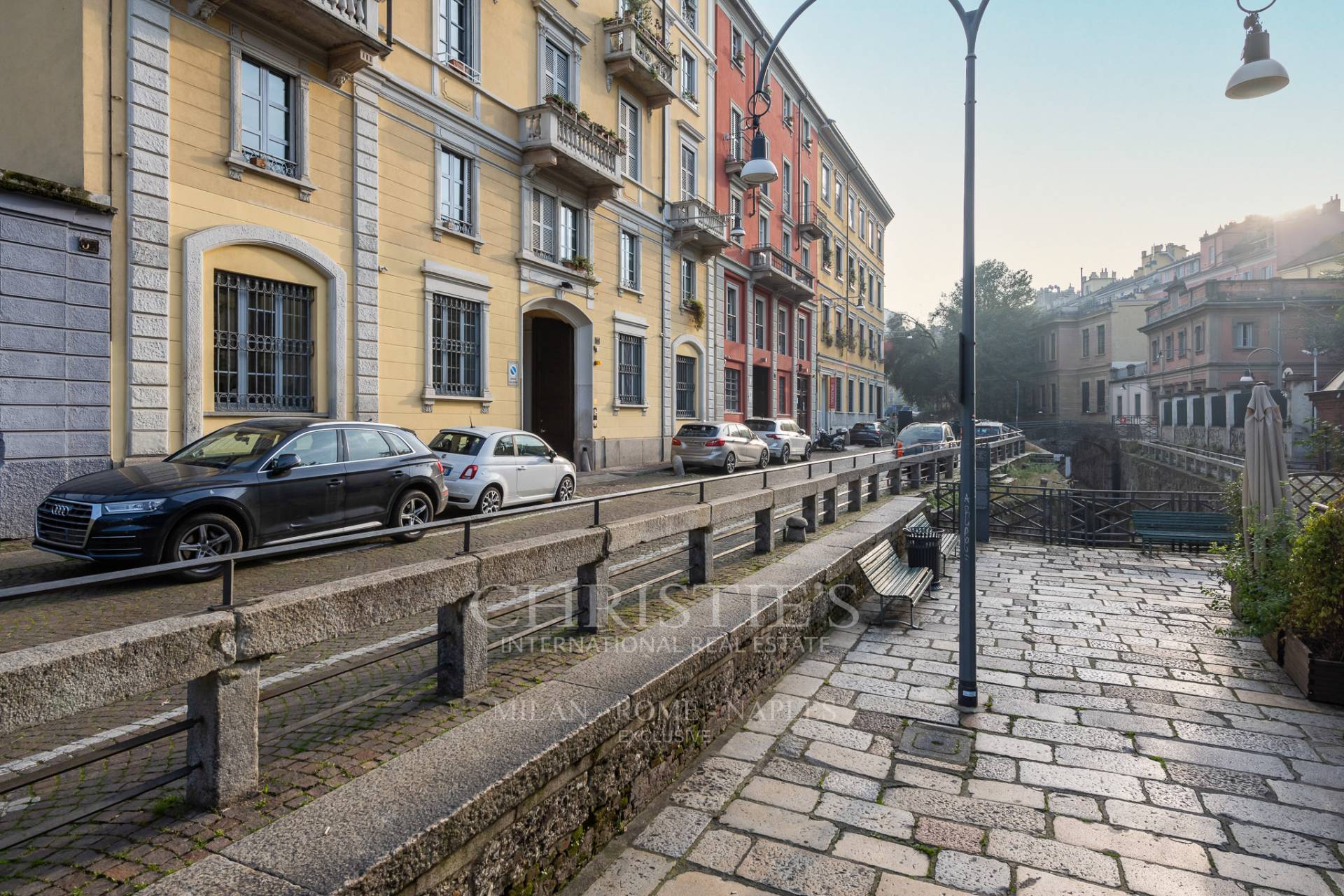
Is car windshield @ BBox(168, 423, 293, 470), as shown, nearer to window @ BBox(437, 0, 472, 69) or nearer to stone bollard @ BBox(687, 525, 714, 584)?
stone bollard @ BBox(687, 525, 714, 584)

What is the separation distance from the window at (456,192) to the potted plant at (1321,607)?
46.0ft

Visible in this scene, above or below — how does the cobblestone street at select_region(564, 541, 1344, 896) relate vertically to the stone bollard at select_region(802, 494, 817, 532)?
below

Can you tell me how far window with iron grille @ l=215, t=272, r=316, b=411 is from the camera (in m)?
11.1

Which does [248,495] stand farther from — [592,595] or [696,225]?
[696,225]

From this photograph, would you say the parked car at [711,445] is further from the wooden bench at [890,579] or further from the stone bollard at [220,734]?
the stone bollard at [220,734]

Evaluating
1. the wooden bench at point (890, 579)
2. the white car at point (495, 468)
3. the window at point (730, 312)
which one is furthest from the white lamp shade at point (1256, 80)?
the window at point (730, 312)

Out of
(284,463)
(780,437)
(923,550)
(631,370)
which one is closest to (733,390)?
(780,437)

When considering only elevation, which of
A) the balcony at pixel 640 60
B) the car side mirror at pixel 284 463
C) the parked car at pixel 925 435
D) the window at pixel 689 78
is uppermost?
the window at pixel 689 78

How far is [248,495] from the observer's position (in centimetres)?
713

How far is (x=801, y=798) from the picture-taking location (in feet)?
13.3

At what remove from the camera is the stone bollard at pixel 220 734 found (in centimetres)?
258

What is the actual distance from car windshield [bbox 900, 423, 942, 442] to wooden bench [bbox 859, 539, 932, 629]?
1970 centimetres

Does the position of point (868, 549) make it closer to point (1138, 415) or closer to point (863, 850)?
point (863, 850)

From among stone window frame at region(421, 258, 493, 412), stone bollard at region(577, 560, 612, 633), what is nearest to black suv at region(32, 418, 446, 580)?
stone bollard at region(577, 560, 612, 633)
